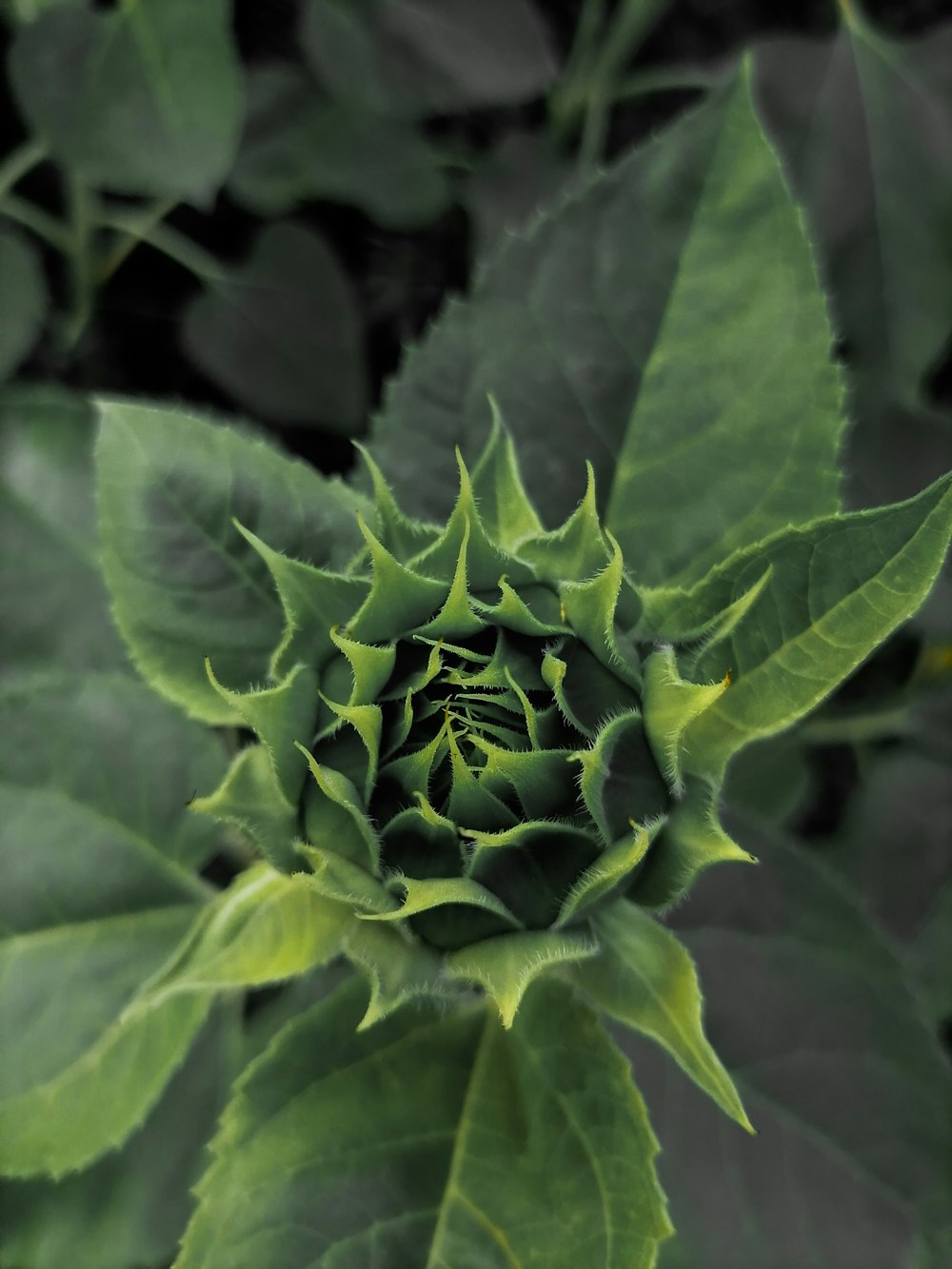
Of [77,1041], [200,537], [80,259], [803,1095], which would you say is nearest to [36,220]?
[80,259]

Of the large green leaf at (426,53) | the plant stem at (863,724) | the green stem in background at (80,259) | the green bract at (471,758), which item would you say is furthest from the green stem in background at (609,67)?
the green bract at (471,758)

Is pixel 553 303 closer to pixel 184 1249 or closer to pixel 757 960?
pixel 757 960

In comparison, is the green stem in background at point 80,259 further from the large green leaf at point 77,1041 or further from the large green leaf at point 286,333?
the large green leaf at point 77,1041

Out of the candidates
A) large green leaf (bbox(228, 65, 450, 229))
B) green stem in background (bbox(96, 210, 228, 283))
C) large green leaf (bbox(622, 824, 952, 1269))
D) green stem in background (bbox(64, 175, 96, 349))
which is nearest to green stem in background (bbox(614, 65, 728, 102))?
large green leaf (bbox(228, 65, 450, 229))

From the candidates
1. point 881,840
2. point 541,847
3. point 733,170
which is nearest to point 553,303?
point 733,170

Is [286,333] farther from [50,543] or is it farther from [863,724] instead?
[863,724]

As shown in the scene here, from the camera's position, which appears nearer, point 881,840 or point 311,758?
point 311,758
